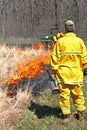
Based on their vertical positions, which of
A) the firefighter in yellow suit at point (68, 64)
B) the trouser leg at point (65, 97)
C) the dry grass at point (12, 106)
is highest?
the firefighter in yellow suit at point (68, 64)

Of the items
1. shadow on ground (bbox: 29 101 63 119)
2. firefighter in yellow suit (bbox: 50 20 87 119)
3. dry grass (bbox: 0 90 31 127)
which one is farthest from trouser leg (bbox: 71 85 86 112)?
dry grass (bbox: 0 90 31 127)

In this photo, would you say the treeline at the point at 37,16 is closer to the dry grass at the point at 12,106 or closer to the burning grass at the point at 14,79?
the burning grass at the point at 14,79

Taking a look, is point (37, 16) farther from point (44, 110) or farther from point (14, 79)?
point (44, 110)

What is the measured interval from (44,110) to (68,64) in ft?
4.17

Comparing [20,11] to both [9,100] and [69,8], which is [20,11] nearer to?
[69,8]

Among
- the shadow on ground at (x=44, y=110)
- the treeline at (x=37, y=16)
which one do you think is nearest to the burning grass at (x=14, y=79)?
the shadow on ground at (x=44, y=110)

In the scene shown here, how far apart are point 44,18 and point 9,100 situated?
1899cm

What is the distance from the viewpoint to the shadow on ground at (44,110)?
6941 millimetres

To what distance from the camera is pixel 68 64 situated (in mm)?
6422

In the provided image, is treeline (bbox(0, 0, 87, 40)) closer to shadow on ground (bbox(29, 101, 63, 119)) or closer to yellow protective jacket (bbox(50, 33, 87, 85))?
shadow on ground (bbox(29, 101, 63, 119))

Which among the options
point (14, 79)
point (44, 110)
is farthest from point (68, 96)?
point (14, 79)

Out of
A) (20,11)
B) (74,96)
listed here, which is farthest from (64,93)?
(20,11)

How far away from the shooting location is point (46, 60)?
9781 millimetres

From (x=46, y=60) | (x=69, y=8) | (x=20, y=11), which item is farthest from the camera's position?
(x=20, y=11)
